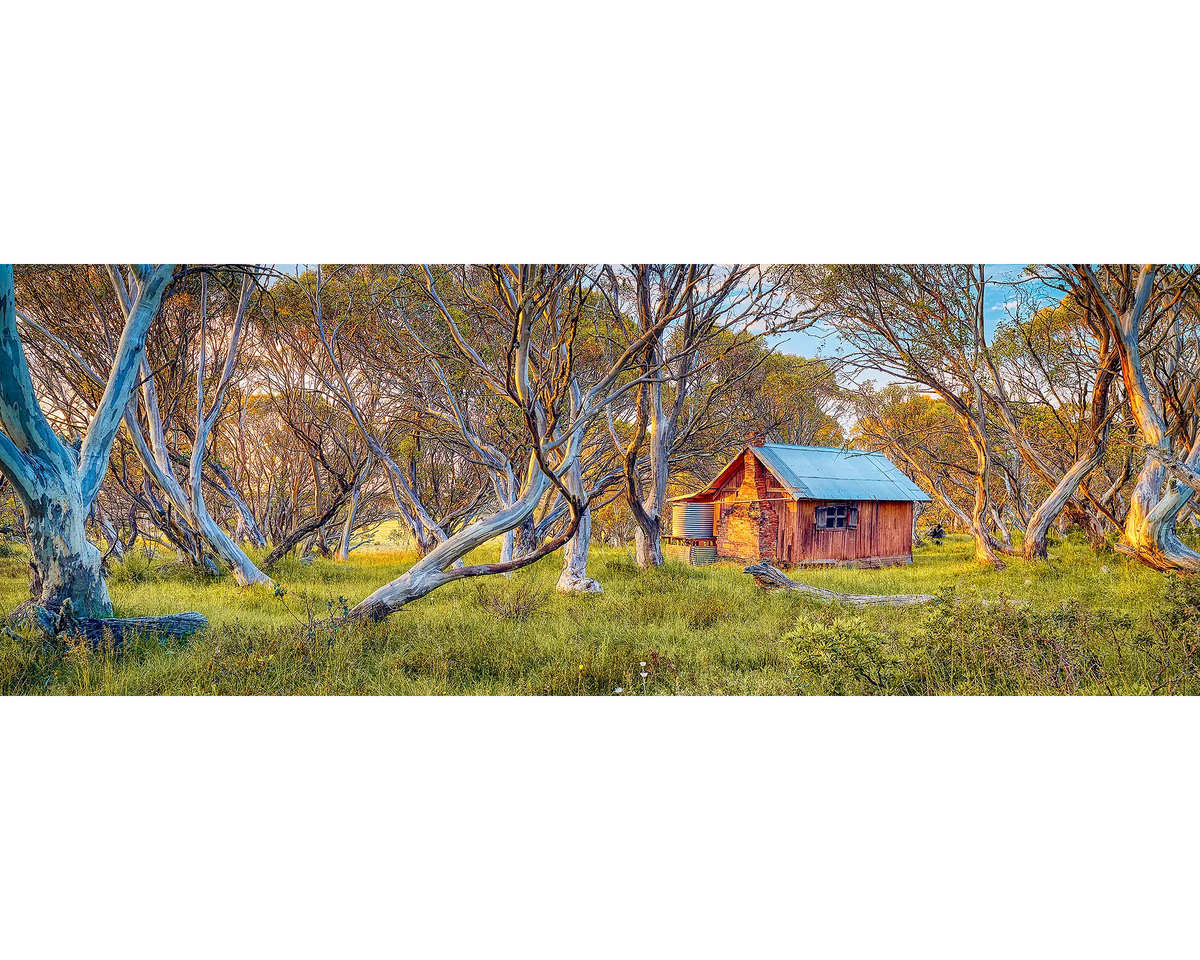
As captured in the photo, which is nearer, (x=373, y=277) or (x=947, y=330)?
(x=373, y=277)

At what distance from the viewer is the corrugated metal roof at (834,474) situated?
10.4m

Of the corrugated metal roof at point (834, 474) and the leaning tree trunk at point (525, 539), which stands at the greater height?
the corrugated metal roof at point (834, 474)

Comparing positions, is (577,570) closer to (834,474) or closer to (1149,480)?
(834,474)

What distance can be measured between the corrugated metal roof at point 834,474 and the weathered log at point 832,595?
3.87m

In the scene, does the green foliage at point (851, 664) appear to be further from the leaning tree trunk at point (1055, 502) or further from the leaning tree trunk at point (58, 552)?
the leaning tree trunk at point (1055, 502)

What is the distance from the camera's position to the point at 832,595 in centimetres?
618

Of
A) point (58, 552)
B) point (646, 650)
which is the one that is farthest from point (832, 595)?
point (58, 552)

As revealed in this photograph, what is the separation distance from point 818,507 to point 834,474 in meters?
0.82

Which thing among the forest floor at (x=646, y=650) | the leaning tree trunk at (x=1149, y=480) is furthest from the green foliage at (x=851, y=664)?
the leaning tree trunk at (x=1149, y=480)
